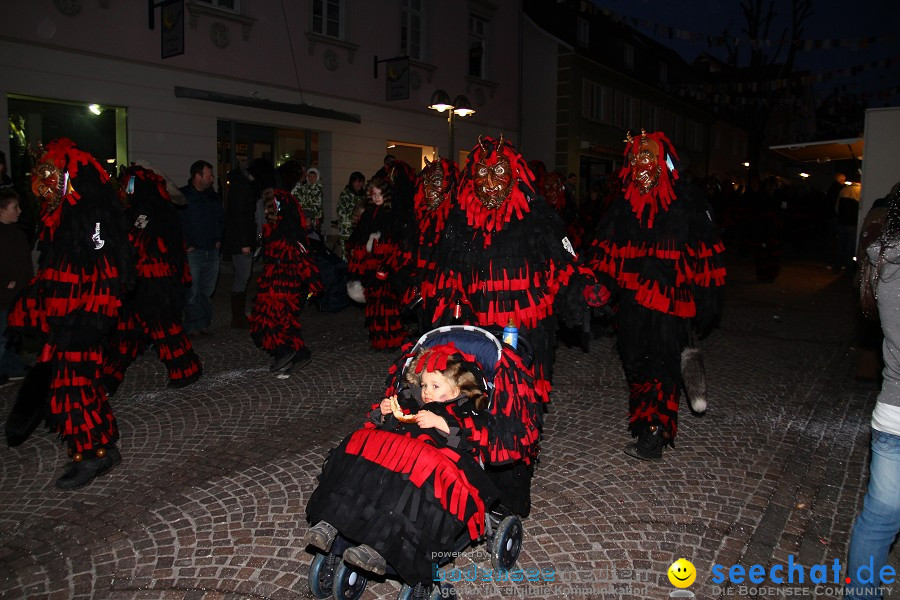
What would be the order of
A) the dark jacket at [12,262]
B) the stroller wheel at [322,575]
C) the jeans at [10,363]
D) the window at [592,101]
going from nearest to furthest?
the stroller wheel at [322,575], the dark jacket at [12,262], the jeans at [10,363], the window at [592,101]

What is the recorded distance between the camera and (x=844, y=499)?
4398mm

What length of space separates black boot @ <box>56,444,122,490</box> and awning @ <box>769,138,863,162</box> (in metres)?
13.8

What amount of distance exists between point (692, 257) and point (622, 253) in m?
0.50

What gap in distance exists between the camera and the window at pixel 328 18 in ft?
51.8

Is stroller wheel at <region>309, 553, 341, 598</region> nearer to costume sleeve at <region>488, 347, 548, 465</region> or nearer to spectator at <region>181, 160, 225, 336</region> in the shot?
costume sleeve at <region>488, 347, 548, 465</region>

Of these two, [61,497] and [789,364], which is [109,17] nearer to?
[61,497]

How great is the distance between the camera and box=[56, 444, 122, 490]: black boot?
444cm

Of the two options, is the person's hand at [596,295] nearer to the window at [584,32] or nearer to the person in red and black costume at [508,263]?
the person in red and black costume at [508,263]

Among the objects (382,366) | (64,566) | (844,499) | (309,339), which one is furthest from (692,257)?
(309,339)

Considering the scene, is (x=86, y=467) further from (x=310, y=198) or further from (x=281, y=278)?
(x=310, y=198)

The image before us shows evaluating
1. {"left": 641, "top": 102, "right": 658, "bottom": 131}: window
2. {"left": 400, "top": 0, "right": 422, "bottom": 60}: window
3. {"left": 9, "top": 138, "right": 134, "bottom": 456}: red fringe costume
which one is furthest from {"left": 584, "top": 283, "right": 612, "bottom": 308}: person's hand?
{"left": 641, "top": 102, "right": 658, "bottom": 131}: window

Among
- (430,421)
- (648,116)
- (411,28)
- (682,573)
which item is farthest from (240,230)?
(648,116)

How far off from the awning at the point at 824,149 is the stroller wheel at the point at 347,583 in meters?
13.6

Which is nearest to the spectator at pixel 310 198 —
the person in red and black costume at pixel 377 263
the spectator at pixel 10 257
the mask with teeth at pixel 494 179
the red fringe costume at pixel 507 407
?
the person in red and black costume at pixel 377 263
